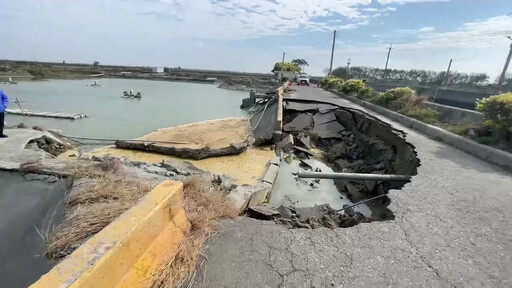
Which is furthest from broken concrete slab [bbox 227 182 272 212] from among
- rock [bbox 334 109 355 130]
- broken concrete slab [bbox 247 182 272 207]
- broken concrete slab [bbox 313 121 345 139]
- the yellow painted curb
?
rock [bbox 334 109 355 130]

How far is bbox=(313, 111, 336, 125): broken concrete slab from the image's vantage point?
13.7 meters

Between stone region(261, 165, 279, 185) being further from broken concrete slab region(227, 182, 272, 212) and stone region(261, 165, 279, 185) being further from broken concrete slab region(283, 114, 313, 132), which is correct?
broken concrete slab region(283, 114, 313, 132)

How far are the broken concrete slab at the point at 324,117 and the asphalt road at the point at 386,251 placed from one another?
9923mm

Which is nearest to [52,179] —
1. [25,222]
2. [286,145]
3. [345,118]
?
[25,222]

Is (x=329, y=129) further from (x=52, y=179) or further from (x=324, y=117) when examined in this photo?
(x=52, y=179)

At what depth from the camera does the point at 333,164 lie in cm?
995

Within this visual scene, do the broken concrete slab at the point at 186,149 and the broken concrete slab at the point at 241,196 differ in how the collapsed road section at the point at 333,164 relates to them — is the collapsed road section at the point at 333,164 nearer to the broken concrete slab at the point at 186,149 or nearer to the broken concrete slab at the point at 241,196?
the broken concrete slab at the point at 241,196

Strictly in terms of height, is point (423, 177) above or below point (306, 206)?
above

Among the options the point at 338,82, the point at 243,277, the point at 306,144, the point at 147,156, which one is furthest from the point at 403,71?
the point at 243,277

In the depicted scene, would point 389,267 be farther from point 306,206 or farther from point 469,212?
point 306,206

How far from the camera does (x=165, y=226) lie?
2266 millimetres

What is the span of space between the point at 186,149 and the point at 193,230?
25.4 ft

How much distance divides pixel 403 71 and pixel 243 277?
3026 inches

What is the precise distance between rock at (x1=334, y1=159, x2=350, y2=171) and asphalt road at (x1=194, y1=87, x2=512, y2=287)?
17.6 feet
